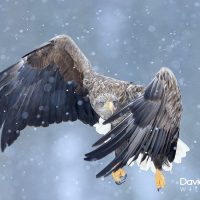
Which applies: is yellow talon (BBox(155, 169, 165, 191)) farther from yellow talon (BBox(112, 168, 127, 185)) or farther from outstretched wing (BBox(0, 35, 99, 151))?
outstretched wing (BBox(0, 35, 99, 151))

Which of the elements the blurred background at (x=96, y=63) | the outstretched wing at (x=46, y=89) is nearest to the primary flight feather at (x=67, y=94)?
the outstretched wing at (x=46, y=89)

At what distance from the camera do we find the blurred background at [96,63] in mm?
24750

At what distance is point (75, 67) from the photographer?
960cm

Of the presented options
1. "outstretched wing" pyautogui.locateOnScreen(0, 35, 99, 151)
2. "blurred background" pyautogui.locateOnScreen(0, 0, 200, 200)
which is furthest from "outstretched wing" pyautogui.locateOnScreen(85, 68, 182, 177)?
"blurred background" pyautogui.locateOnScreen(0, 0, 200, 200)

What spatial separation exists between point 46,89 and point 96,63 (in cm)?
1634

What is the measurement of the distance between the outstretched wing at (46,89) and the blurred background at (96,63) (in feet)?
42.1

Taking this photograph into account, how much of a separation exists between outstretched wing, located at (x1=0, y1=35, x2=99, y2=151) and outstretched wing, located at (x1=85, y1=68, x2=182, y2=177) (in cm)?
141

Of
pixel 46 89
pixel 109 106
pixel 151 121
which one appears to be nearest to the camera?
pixel 151 121

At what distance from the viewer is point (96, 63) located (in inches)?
1028

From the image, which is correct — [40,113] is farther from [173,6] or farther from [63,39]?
[173,6]

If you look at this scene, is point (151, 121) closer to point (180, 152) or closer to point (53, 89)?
point (180, 152)

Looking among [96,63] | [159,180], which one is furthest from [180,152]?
[96,63]

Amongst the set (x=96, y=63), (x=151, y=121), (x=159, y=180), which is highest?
(x=151, y=121)

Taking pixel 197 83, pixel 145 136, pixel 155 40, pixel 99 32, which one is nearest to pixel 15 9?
pixel 99 32
